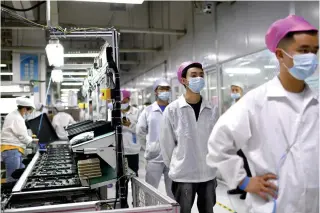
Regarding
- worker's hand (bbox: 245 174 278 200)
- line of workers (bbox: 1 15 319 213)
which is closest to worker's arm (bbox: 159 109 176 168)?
line of workers (bbox: 1 15 319 213)

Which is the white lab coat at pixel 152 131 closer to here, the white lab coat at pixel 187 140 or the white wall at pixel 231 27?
the white lab coat at pixel 187 140

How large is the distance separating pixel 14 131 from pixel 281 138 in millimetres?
4056

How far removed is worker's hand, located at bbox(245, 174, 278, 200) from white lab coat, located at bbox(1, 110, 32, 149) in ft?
12.9

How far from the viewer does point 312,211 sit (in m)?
1.35

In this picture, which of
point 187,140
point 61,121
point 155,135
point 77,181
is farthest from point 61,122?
point 187,140

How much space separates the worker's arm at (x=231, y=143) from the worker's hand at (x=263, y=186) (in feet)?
0.17

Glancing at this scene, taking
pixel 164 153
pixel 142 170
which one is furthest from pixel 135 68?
pixel 164 153

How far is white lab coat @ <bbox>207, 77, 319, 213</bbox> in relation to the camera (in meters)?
1.32

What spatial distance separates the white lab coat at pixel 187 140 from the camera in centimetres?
228

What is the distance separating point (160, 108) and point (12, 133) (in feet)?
7.70

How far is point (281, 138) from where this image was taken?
4.41 feet

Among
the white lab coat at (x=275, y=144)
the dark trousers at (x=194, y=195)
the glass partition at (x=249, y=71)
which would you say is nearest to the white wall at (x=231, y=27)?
the glass partition at (x=249, y=71)

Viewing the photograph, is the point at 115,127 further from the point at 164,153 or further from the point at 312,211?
the point at 312,211

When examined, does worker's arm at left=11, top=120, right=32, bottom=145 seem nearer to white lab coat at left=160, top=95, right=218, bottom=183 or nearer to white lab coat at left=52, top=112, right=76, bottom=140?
white lab coat at left=52, top=112, right=76, bottom=140
